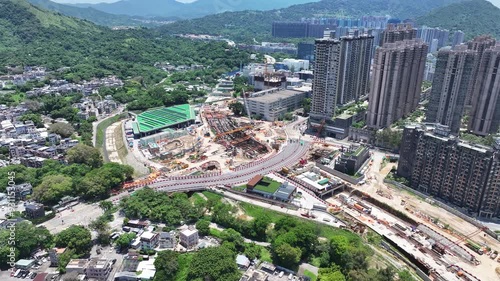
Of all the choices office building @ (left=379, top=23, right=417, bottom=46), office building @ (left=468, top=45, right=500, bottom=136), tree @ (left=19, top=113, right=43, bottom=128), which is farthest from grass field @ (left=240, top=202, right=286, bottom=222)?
office building @ (left=379, top=23, right=417, bottom=46)

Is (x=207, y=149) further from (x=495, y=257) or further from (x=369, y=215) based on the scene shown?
(x=495, y=257)

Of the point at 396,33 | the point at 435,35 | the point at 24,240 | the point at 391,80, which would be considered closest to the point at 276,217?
the point at 24,240

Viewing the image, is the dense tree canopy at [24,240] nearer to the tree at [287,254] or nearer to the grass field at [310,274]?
the tree at [287,254]

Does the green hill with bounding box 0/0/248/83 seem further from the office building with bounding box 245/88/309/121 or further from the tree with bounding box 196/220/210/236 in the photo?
the tree with bounding box 196/220/210/236

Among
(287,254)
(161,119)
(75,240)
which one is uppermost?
(161,119)

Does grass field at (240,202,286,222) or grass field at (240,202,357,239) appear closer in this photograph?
grass field at (240,202,357,239)

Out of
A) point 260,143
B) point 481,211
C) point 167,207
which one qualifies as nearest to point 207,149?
point 260,143

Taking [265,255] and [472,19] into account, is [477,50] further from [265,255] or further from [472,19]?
[472,19]
